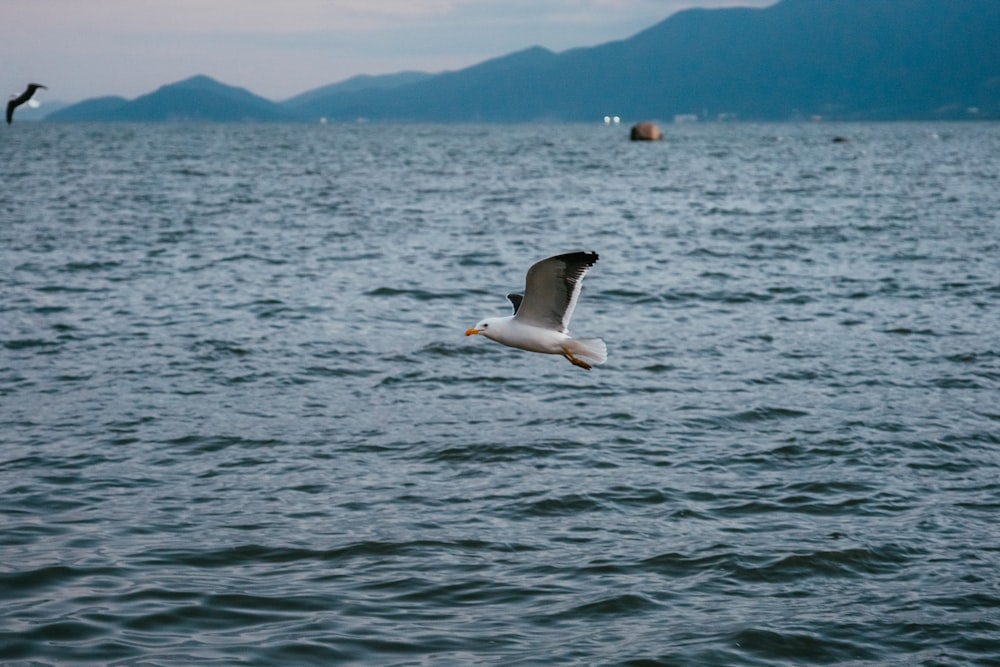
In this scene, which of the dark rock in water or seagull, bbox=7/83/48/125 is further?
the dark rock in water

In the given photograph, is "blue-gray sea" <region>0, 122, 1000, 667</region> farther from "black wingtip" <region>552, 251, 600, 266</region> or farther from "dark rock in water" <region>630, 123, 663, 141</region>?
"dark rock in water" <region>630, 123, 663, 141</region>

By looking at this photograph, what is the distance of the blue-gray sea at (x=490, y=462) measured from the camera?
816 cm

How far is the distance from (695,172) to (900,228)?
102 feet

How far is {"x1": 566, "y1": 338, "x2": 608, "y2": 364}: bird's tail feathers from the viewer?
408 inches

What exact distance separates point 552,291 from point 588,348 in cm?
69

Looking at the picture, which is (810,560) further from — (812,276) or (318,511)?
(812,276)

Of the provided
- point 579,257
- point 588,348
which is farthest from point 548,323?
point 579,257

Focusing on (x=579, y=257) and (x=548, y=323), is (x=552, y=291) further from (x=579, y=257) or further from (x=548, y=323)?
(x=579, y=257)

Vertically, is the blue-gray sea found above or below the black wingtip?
below

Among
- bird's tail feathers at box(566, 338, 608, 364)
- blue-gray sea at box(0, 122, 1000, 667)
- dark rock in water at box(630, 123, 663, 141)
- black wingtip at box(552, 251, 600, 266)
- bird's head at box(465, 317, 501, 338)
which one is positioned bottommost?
blue-gray sea at box(0, 122, 1000, 667)

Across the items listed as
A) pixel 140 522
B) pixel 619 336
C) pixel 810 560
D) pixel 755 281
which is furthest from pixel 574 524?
pixel 755 281

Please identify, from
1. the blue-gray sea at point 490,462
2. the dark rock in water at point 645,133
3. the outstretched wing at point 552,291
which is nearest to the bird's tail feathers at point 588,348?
the outstretched wing at point 552,291

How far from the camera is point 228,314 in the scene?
19.6m

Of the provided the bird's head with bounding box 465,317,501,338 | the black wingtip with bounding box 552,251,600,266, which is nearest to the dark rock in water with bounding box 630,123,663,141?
the bird's head with bounding box 465,317,501,338
